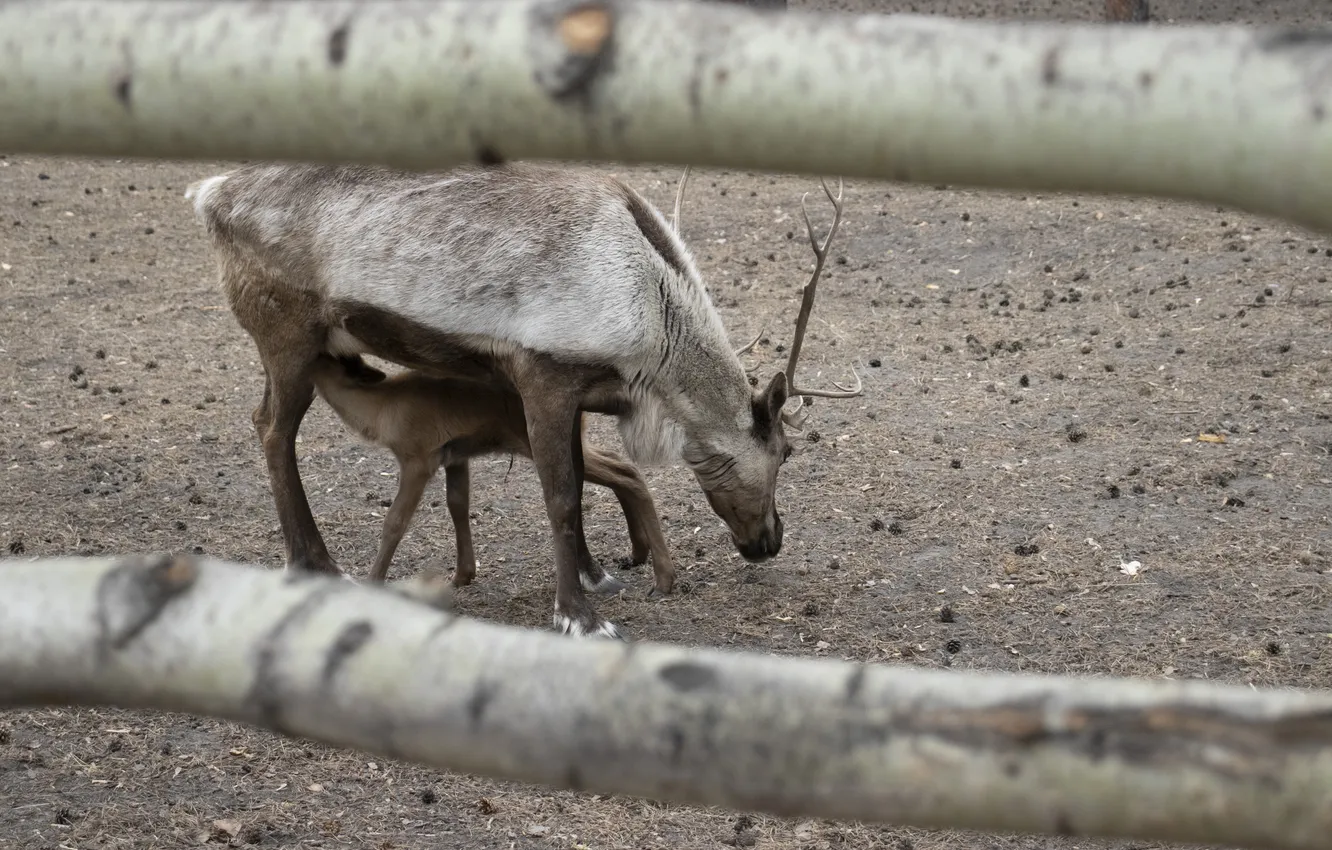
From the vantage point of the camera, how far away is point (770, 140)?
56.0 inches

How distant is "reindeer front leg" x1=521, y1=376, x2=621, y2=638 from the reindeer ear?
80 centimetres

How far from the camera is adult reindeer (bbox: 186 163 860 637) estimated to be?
5523mm

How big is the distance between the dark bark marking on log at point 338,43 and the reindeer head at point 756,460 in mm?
4559

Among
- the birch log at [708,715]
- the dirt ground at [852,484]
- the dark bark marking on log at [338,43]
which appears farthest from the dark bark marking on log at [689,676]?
the dirt ground at [852,484]

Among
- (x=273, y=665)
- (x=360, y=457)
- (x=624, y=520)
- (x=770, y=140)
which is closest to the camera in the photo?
(x=770, y=140)

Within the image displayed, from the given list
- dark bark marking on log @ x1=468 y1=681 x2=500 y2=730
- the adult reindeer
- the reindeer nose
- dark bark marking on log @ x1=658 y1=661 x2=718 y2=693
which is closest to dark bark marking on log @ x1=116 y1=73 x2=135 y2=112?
dark bark marking on log @ x1=468 y1=681 x2=500 y2=730

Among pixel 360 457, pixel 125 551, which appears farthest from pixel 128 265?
pixel 125 551

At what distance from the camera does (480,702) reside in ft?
4.89

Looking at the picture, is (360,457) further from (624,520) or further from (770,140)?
(770,140)

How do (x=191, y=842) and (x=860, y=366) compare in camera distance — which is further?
(x=860, y=366)

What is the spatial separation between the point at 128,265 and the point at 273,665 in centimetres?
982

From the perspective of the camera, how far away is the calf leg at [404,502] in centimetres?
602

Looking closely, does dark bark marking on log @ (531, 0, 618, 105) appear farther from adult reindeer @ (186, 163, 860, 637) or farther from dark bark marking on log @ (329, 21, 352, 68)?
adult reindeer @ (186, 163, 860, 637)

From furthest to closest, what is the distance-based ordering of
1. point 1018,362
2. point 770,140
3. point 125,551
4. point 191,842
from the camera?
point 1018,362 → point 125,551 → point 191,842 → point 770,140
